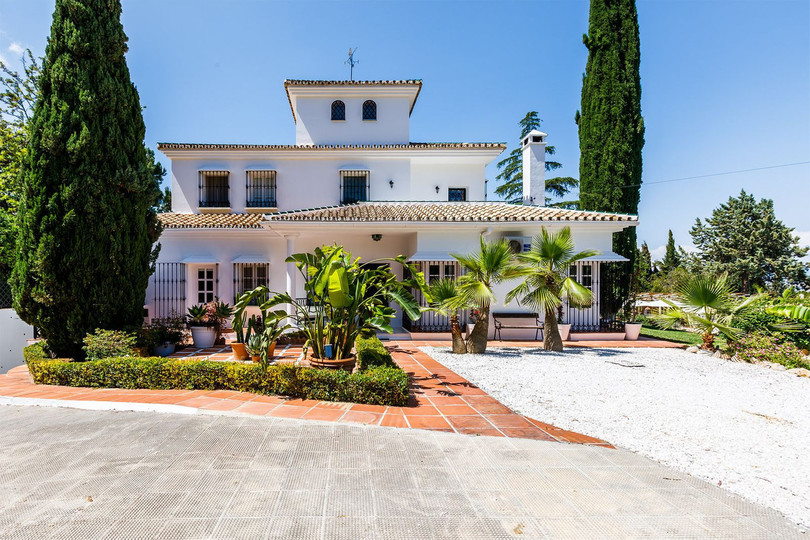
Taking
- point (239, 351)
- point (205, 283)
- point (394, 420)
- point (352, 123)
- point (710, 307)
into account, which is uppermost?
point (352, 123)

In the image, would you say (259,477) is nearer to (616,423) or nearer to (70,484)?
(70,484)

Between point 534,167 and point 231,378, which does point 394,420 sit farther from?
point 534,167

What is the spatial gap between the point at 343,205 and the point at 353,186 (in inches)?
52.7

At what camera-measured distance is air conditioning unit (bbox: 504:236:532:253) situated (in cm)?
1333

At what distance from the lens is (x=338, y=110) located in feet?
61.1

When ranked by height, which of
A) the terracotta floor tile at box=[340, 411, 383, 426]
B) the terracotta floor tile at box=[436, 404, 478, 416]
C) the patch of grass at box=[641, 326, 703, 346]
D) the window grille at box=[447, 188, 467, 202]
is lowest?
the patch of grass at box=[641, 326, 703, 346]

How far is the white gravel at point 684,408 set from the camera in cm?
386

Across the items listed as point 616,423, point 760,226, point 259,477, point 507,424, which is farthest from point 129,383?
point 760,226

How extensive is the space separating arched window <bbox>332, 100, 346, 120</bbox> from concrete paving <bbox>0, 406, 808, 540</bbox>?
55.5 feet

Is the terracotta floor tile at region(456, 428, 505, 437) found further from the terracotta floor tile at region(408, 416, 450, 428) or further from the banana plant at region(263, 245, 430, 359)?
the banana plant at region(263, 245, 430, 359)

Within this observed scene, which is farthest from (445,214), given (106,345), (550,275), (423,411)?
(106,345)

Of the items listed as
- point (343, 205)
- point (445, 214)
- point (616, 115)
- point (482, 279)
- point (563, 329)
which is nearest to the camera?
point (482, 279)

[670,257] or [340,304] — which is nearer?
[340,304]

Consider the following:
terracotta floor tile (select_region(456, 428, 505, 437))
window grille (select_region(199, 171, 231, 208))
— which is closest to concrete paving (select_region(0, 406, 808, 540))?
terracotta floor tile (select_region(456, 428, 505, 437))
